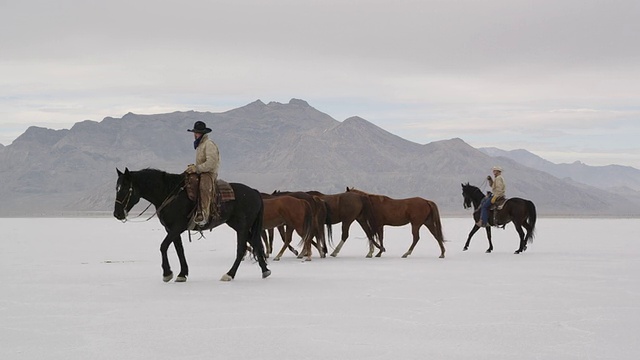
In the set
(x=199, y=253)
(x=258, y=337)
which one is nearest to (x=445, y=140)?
(x=199, y=253)

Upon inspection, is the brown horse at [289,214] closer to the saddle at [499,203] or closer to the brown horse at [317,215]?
the brown horse at [317,215]

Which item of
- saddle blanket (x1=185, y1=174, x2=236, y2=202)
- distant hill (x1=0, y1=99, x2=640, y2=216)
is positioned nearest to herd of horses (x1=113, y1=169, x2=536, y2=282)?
saddle blanket (x1=185, y1=174, x2=236, y2=202)

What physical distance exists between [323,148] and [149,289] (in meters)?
147

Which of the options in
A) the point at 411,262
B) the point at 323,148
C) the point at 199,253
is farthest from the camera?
the point at 323,148

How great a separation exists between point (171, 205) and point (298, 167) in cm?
13582

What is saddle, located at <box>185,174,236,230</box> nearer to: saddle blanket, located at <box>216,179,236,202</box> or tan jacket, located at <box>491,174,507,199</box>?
saddle blanket, located at <box>216,179,236,202</box>

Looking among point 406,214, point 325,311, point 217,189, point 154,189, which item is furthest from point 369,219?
point 325,311

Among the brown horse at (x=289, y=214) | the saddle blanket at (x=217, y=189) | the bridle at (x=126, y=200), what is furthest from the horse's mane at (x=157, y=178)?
the brown horse at (x=289, y=214)

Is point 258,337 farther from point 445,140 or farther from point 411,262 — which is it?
point 445,140

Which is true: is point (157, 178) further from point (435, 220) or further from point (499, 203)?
point (499, 203)

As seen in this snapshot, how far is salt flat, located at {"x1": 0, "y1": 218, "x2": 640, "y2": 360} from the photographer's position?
678cm

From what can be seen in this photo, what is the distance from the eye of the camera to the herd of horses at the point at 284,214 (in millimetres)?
11578

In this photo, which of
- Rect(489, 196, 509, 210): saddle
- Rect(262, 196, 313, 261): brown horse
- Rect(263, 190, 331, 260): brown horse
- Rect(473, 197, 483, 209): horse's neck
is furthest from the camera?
Rect(473, 197, 483, 209): horse's neck

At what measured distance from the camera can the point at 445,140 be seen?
171 metres
